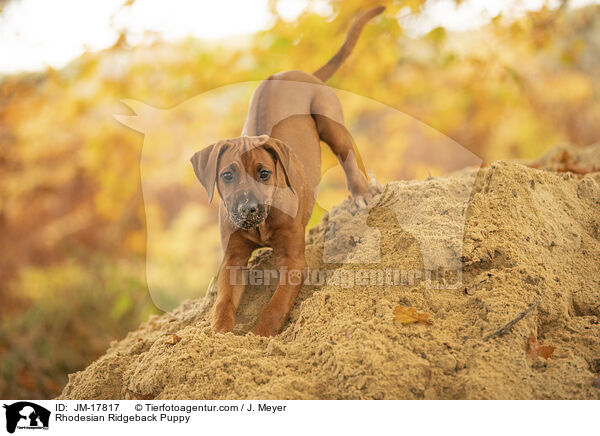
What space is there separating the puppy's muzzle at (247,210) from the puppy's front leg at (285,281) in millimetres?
426

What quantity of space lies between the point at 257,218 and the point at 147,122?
258 centimetres

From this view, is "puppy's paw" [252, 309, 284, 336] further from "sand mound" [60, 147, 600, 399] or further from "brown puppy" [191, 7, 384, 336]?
"sand mound" [60, 147, 600, 399]

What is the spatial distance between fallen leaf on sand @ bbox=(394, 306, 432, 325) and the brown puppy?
73 centimetres

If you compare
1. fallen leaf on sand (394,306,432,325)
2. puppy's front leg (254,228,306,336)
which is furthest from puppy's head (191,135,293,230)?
fallen leaf on sand (394,306,432,325)

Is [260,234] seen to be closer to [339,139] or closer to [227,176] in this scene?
[227,176]

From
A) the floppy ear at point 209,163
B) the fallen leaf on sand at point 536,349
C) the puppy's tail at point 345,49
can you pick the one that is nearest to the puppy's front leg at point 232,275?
the floppy ear at point 209,163

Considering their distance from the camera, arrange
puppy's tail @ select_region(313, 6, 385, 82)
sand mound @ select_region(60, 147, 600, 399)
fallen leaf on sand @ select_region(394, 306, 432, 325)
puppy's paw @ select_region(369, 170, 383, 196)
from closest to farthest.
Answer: sand mound @ select_region(60, 147, 600, 399) < fallen leaf on sand @ select_region(394, 306, 432, 325) < puppy's paw @ select_region(369, 170, 383, 196) < puppy's tail @ select_region(313, 6, 385, 82)

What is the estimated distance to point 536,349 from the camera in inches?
95.3

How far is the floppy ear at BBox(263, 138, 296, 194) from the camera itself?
3.04m

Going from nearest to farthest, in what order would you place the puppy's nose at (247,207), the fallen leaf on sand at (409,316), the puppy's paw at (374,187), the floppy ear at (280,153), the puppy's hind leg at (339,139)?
the fallen leaf on sand at (409,316), the puppy's nose at (247,207), the floppy ear at (280,153), the puppy's paw at (374,187), the puppy's hind leg at (339,139)

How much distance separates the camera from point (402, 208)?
135 inches

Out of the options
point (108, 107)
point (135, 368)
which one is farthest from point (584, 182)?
point (108, 107)

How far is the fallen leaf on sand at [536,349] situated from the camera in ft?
7.87
